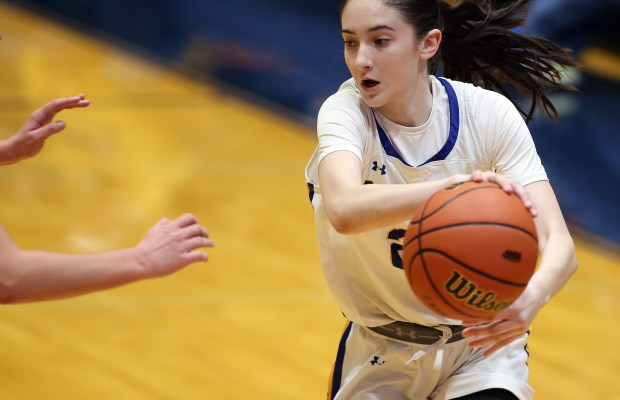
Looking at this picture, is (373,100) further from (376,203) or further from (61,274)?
(61,274)

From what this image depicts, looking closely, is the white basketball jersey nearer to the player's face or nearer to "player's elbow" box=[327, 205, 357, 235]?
the player's face

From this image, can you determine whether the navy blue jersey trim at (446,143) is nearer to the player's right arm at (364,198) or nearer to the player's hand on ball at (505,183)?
the player's right arm at (364,198)

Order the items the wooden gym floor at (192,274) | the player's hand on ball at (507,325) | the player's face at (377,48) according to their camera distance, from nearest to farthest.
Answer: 1. the player's hand on ball at (507,325)
2. the player's face at (377,48)
3. the wooden gym floor at (192,274)

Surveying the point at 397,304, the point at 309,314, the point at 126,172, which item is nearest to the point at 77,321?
the point at 309,314

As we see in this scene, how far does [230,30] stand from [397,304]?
828 centimetres

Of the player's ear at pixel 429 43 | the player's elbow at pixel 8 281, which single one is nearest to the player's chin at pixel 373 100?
the player's ear at pixel 429 43

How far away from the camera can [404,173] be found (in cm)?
361

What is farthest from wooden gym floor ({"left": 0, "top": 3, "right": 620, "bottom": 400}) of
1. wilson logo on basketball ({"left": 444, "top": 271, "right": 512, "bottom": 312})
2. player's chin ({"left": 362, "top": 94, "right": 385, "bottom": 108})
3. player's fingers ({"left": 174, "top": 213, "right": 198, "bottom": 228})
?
wilson logo on basketball ({"left": 444, "top": 271, "right": 512, "bottom": 312})

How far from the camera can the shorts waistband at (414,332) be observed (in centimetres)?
371

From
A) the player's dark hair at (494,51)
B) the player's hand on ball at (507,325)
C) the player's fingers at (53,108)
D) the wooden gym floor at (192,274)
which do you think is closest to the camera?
the player's hand on ball at (507,325)

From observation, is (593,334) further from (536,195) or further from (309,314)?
(536,195)

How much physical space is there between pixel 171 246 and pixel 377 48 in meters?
0.97

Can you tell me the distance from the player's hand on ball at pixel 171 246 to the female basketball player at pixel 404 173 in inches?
18.6

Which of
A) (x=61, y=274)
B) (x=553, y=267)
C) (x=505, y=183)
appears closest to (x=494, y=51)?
(x=553, y=267)
